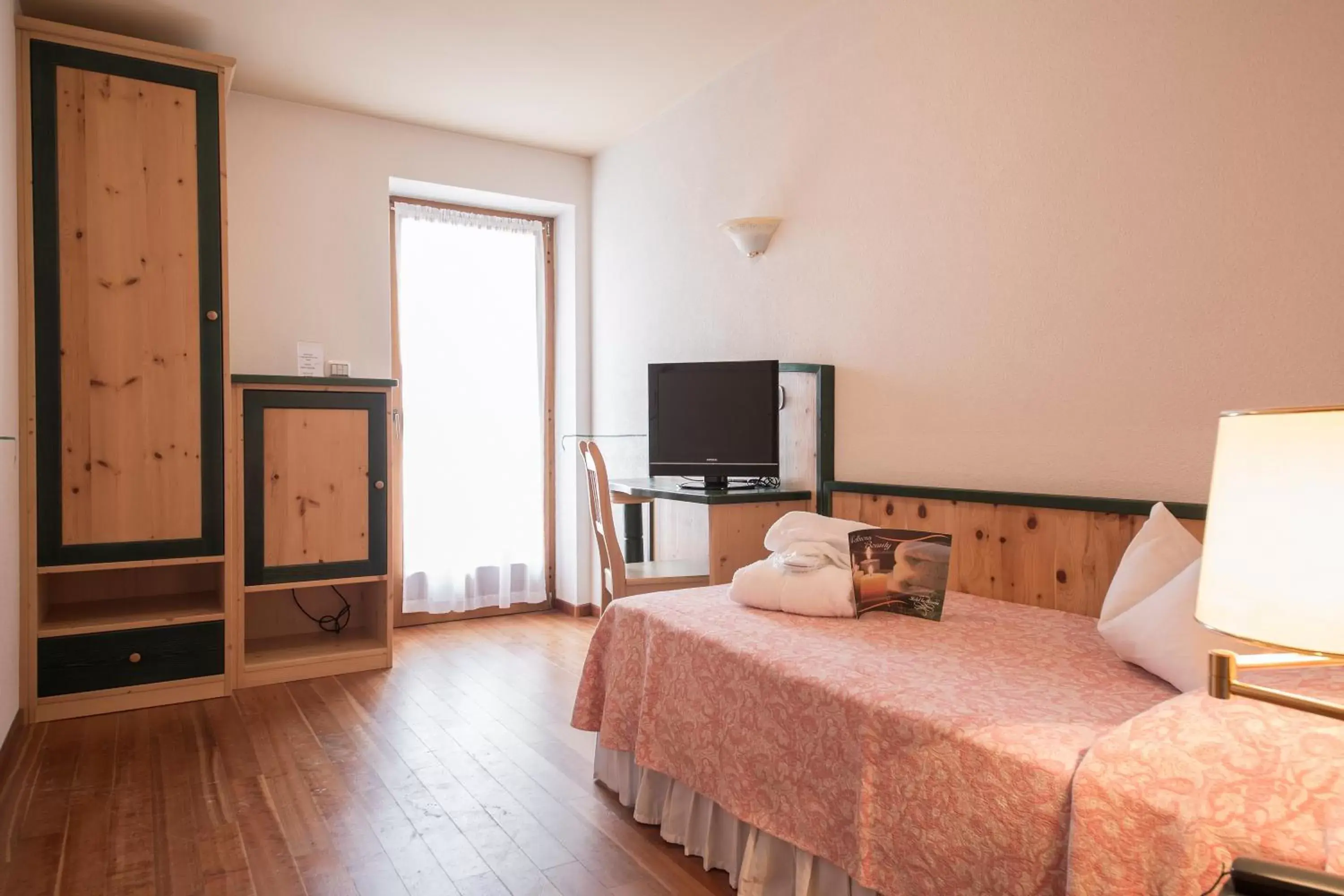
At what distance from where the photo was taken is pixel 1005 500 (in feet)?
8.32

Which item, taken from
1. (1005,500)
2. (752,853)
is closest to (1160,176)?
(1005,500)

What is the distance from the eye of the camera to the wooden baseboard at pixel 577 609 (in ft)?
16.0

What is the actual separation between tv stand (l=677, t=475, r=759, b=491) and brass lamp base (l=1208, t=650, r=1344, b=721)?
246cm

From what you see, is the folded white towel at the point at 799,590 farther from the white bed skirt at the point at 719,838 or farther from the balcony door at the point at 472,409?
the balcony door at the point at 472,409

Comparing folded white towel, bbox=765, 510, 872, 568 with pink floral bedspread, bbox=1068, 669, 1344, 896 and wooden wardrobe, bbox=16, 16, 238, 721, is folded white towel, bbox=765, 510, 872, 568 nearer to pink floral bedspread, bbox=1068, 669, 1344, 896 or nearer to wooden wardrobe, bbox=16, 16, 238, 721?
pink floral bedspread, bbox=1068, 669, 1344, 896

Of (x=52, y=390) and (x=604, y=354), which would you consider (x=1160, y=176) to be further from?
(x=52, y=390)

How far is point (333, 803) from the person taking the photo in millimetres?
2381

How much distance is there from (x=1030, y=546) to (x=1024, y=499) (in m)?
0.13

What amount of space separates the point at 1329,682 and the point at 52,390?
371 centimetres

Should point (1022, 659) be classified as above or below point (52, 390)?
below

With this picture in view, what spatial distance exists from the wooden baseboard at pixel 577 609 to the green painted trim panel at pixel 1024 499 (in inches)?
82.5

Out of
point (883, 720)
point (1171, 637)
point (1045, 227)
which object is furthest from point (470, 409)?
point (1171, 637)

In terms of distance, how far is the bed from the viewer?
1242mm

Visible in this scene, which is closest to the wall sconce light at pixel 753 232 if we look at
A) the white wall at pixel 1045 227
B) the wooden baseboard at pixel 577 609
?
the white wall at pixel 1045 227
